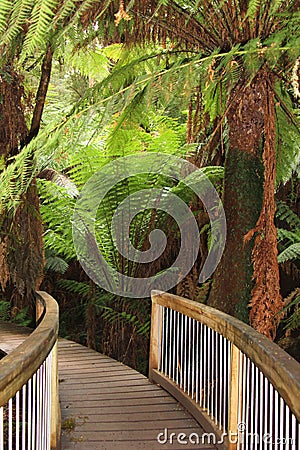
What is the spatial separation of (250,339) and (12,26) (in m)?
1.45

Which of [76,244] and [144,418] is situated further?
[76,244]

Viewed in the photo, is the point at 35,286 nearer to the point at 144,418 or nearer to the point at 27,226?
the point at 27,226

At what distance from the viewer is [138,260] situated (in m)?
5.79

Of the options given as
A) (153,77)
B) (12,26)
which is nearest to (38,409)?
(12,26)

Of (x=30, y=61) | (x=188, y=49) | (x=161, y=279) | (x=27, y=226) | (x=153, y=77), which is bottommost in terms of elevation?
(x=161, y=279)

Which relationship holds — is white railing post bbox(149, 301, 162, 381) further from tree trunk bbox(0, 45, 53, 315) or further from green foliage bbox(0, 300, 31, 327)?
green foliage bbox(0, 300, 31, 327)

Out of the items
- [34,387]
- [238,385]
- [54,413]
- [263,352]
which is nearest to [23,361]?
[34,387]

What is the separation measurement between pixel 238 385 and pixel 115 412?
1.09m

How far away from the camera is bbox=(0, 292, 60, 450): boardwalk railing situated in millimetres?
1628

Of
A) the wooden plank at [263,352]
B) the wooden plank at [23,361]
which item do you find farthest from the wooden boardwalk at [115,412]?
the wooden plank at [23,361]

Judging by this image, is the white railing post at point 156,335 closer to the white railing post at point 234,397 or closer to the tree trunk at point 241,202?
the tree trunk at point 241,202

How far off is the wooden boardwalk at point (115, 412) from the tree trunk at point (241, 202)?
715 millimetres

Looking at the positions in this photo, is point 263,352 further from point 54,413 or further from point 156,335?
point 156,335

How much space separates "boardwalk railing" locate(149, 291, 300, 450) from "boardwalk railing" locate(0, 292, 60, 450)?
0.75 meters
